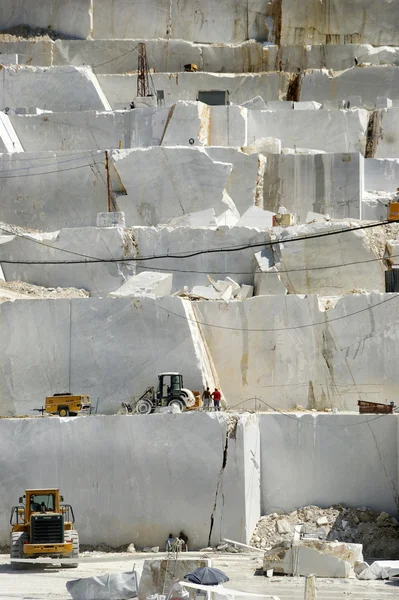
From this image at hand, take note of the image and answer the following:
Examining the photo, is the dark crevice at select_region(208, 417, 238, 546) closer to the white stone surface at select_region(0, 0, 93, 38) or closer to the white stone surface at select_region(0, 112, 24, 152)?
the white stone surface at select_region(0, 112, 24, 152)

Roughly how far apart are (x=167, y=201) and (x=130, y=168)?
1.31 meters

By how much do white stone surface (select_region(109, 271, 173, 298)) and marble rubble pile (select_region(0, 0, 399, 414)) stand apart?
0.07 m

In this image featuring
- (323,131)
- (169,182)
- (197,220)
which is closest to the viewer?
(197,220)

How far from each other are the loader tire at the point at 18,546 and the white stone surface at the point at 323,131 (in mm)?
17288

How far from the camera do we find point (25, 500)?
98.3 ft

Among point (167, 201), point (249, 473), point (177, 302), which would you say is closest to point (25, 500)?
point (249, 473)

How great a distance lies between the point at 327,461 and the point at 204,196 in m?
10.2

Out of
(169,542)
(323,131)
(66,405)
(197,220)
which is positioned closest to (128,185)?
(197,220)

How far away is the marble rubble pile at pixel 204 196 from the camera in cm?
3497

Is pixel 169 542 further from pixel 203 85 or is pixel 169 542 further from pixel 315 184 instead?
pixel 203 85

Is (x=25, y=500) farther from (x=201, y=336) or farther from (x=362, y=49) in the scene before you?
(x=362, y=49)

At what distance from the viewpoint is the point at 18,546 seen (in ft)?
94.8

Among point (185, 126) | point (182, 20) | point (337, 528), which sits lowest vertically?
point (337, 528)

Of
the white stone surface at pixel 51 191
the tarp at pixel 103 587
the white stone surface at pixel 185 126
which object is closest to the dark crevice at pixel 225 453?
the tarp at pixel 103 587
